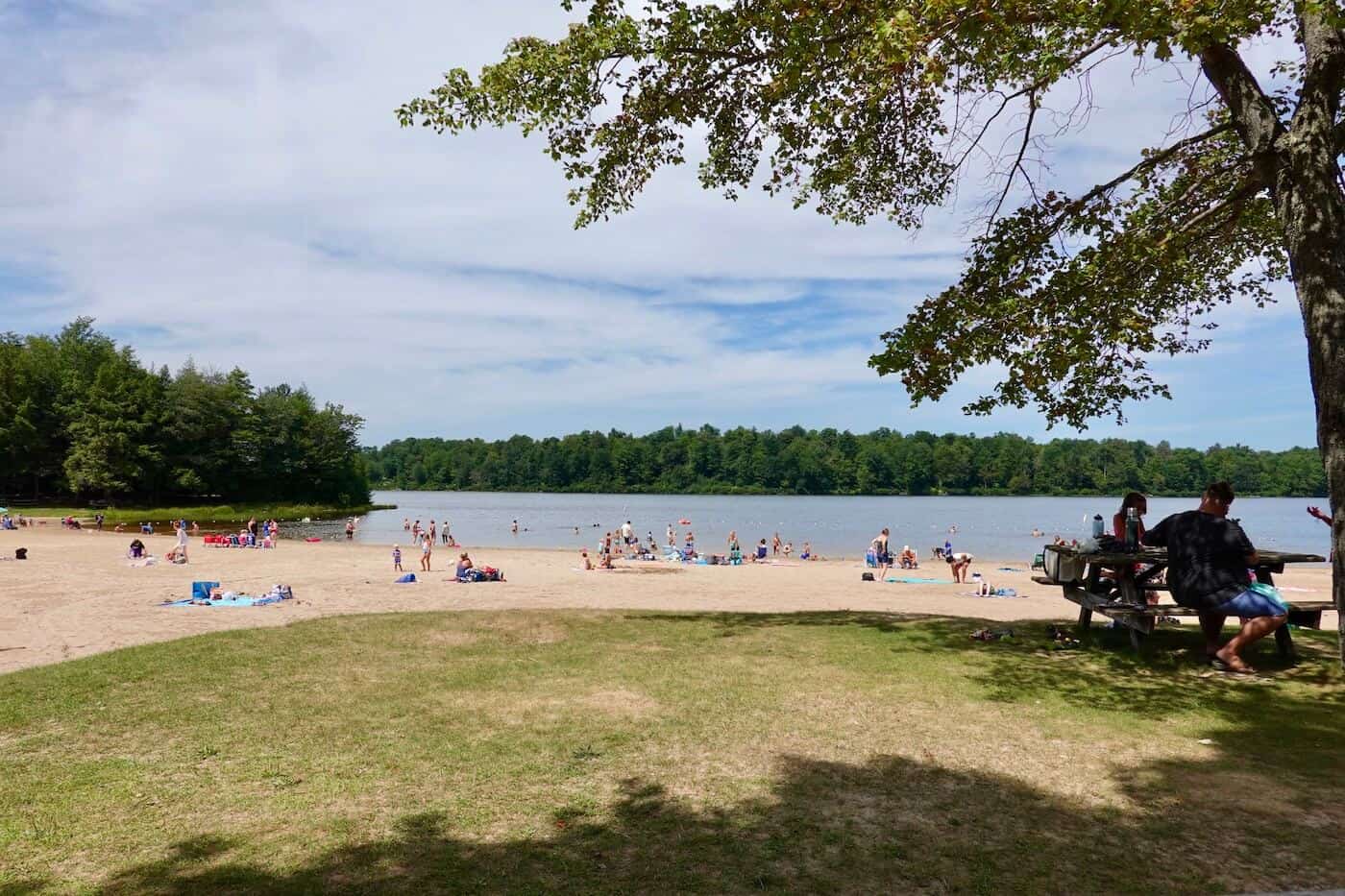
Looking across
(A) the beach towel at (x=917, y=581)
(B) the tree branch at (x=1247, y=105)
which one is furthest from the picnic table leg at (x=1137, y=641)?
(A) the beach towel at (x=917, y=581)

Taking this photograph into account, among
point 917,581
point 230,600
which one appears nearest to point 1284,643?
point 230,600

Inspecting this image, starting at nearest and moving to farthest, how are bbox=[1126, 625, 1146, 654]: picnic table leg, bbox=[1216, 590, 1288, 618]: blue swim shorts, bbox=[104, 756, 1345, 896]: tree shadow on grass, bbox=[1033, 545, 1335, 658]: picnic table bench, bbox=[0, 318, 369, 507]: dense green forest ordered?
1. bbox=[104, 756, 1345, 896]: tree shadow on grass
2. bbox=[1216, 590, 1288, 618]: blue swim shorts
3. bbox=[1033, 545, 1335, 658]: picnic table bench
4. bbox=[1126, 625, 1146, 654]: picnic table leg
5. bbox=[0, 318, 369, 507]: dense green forest

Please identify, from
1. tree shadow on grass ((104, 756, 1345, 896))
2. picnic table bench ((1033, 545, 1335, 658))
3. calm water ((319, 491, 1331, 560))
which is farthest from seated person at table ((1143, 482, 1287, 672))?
calm water ((319, 491, 1331, 560))

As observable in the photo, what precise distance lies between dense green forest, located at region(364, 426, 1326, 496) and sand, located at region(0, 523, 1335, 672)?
420 ft

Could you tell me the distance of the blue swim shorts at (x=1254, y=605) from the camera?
752 cm

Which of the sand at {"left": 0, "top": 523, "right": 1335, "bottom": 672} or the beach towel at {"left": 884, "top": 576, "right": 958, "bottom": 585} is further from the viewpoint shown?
the beach towel at {"left": 884, "top": 576, "right": 958, "bottom": 585}

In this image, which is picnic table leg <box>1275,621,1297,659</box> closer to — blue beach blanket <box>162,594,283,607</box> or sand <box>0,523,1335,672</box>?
sand <box>0,523,1335,672</box>

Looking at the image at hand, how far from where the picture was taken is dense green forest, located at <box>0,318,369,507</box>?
7156 cm

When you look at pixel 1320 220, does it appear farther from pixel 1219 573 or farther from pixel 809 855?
pixel 809 855

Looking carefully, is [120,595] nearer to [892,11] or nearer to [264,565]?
[264,565]

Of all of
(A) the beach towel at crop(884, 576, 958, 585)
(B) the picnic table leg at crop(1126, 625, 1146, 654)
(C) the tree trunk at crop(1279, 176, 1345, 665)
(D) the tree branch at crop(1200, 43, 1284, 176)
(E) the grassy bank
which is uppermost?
(D) the tree branch at crop(1200, 43, 1284, 176)

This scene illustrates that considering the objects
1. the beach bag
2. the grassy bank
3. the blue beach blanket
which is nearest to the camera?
the blue beach blanket

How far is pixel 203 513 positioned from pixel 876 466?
124 metres

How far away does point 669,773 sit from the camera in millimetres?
5152
